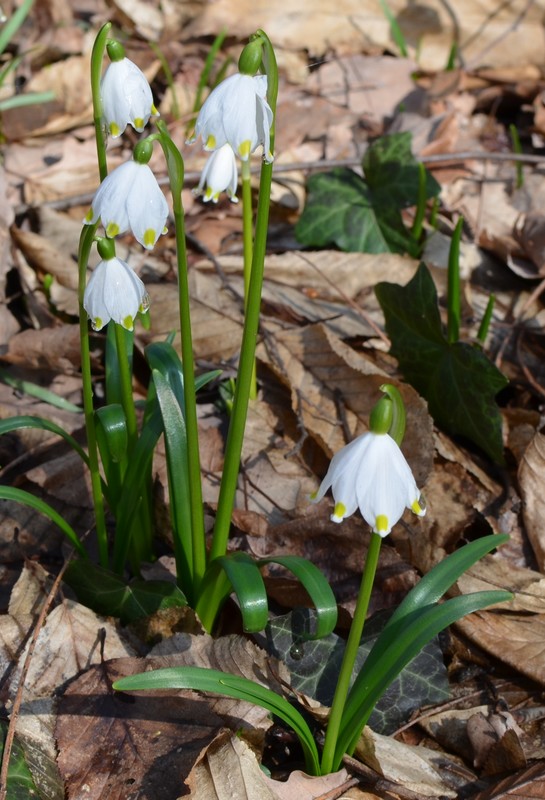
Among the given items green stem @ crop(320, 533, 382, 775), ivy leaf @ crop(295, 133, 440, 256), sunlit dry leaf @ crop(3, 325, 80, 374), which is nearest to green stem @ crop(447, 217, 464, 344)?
ivy leaf @ crop(295, 133, 440, 256)

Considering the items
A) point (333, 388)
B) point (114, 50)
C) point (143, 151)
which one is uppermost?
point (114, 50)

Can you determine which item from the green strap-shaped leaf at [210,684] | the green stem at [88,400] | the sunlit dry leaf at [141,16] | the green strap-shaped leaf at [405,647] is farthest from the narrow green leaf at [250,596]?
the sunlit dry leaf at [141,16]

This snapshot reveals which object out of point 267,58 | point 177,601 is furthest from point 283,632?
point 267,58

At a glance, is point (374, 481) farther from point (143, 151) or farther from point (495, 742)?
point (495, 742)

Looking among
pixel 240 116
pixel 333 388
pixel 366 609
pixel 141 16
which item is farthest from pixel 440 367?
pixel 141 16

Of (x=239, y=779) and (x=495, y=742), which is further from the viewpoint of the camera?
(x=495, y=742)

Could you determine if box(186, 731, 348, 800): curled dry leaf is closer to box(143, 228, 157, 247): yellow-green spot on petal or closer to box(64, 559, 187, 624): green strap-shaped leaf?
box(64, 559, 187, 624): green strap-shaped leaf

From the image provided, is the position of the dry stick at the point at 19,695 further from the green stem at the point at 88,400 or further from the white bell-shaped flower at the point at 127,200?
the white bell-shaped flower at the point at 127,200
